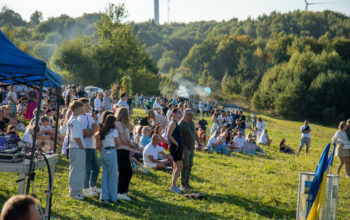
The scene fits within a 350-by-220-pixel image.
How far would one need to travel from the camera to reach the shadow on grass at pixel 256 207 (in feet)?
25.1

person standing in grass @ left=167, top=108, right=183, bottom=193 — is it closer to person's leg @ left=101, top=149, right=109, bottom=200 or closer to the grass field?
the grass field

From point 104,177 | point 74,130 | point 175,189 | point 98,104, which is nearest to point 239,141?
point 98,104

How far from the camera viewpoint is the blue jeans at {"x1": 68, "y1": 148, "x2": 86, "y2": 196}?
22.3ft

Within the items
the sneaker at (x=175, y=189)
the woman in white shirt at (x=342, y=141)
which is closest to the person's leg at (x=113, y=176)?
the sneaker at (x=175, y=189)

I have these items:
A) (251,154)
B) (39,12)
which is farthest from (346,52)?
(39,12)

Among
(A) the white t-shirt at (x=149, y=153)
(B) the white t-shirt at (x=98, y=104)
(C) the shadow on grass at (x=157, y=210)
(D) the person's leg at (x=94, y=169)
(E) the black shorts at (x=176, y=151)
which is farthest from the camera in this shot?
(B) the white t-shirt at (x=98, y=104)

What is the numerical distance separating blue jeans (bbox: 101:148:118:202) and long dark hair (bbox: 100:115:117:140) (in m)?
0.28

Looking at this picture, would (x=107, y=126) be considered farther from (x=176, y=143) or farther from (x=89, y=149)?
(x=176, y=143)

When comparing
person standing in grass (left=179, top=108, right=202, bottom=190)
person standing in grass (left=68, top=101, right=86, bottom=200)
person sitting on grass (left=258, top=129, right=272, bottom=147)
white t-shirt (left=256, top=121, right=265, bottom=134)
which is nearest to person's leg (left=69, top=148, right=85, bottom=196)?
person standing in grass (left=68, top=101, right=86, bottom=200)

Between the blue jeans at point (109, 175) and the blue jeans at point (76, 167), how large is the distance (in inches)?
14.6

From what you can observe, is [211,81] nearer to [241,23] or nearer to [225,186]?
[241,23]

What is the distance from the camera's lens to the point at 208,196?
8430mm

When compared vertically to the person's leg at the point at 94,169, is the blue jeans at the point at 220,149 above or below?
below

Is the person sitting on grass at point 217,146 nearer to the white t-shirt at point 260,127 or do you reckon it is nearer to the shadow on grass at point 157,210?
the white t-shirt at point 260,127
